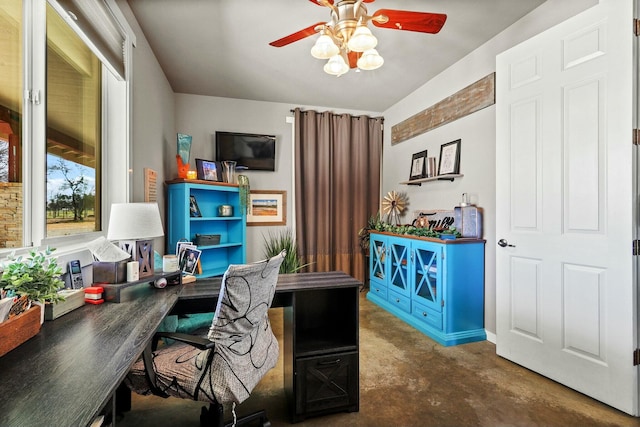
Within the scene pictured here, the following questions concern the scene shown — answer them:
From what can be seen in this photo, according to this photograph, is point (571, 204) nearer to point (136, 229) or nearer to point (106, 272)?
point (136, 229)

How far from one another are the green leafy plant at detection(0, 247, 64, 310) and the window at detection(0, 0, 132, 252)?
1.11 feet

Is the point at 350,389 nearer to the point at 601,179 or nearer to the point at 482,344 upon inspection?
the point at 482,344

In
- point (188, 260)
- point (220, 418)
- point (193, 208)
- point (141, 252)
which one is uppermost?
point (193, 208)

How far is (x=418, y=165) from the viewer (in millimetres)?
3756

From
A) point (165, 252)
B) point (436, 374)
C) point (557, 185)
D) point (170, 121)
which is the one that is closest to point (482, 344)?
point (436, 374)

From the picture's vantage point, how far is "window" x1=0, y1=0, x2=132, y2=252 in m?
1.33

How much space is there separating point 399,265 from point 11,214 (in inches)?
122

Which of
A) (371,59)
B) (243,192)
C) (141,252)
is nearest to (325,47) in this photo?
(371,59)

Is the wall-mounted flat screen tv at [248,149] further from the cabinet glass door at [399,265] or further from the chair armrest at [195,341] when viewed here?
the chair armrest at [195,341]

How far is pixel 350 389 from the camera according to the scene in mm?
1820

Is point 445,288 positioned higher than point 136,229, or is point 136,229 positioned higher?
point 136,229

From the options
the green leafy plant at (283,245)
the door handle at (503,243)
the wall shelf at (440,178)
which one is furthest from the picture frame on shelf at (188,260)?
the wall shelf at (440,178)

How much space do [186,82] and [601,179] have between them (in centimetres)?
399

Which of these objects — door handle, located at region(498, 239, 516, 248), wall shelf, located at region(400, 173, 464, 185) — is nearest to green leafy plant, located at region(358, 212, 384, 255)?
wall shelf, located at region(400, 173, 464, 185)
